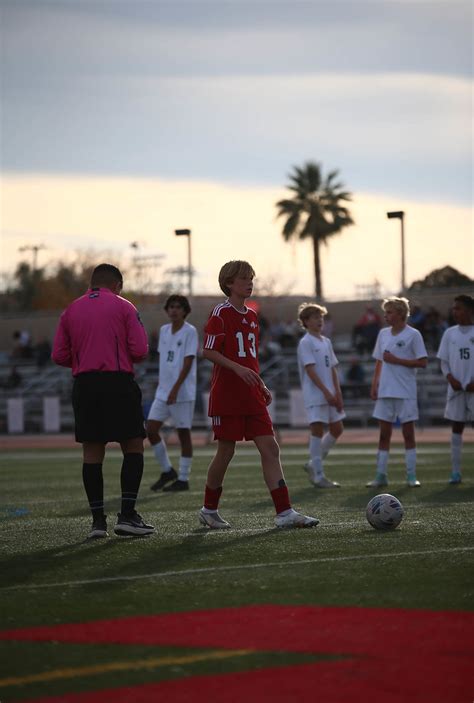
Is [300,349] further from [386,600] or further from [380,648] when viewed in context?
[380,648]

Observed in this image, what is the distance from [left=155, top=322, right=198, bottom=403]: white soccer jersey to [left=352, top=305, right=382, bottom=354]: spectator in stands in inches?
687

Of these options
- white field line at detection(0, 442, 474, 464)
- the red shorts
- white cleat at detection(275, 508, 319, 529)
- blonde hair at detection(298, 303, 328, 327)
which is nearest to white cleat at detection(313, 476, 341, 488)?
blonde hair at detection(298, 303, 328, 327)

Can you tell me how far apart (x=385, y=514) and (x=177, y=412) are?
5.26 m

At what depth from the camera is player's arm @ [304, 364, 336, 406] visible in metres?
13.3

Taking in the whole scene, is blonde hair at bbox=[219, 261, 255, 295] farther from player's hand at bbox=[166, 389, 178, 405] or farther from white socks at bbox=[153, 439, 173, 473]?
white socks at bbox=[153, 439, 173, 473]

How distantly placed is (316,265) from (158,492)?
43999 millimetres

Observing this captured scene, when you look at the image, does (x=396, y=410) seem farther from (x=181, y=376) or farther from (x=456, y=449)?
(x=181, y=376)

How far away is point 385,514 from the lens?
8.40m

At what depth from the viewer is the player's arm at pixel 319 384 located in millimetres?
13305

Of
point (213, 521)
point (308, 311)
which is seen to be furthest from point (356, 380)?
point (213, 521)

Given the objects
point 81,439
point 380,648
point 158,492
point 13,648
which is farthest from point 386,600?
point 158,492

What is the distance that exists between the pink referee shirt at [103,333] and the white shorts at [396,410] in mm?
→ 5101

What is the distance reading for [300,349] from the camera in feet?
44.3

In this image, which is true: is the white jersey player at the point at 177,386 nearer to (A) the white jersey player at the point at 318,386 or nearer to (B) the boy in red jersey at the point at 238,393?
(A) the white jersey player at the point at 318,386
